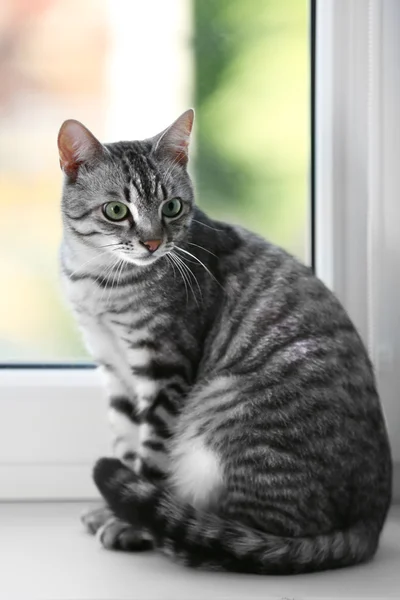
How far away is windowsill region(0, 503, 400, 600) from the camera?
1.14 m

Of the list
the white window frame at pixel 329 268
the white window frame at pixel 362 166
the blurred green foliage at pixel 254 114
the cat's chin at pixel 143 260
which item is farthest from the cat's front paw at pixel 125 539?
the blurred green foliage at pixel 254 114

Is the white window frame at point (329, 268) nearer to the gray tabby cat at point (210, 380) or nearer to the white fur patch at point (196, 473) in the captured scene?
the gray tabby cat at point (210, 380)

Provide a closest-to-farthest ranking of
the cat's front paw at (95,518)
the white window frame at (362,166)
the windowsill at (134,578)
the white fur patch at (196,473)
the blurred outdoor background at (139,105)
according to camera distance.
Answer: the windowsill at (134,578) < the white fur patch at (196,473) < the cat's front paw at (95,518) < the white window frame at (362,166) < the blurred outdoor background at (139,105)

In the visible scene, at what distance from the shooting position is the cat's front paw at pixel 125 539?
4.33ft

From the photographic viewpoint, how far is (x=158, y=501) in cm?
121

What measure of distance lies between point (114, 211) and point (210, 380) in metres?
0.31

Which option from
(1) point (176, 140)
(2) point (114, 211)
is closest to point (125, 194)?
(2) point (114, 211)

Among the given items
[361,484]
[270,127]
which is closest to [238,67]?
[270,127]

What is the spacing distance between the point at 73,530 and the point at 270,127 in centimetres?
84

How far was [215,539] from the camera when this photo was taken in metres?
1.17

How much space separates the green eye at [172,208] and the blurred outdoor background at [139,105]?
0.30 m

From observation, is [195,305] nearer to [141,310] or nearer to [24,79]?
[141,310]

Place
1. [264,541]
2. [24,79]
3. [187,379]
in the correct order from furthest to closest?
1. [24,79]
2. [187,379]
3. [264,541]

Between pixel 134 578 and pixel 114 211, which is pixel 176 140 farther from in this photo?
pixel 134 578
